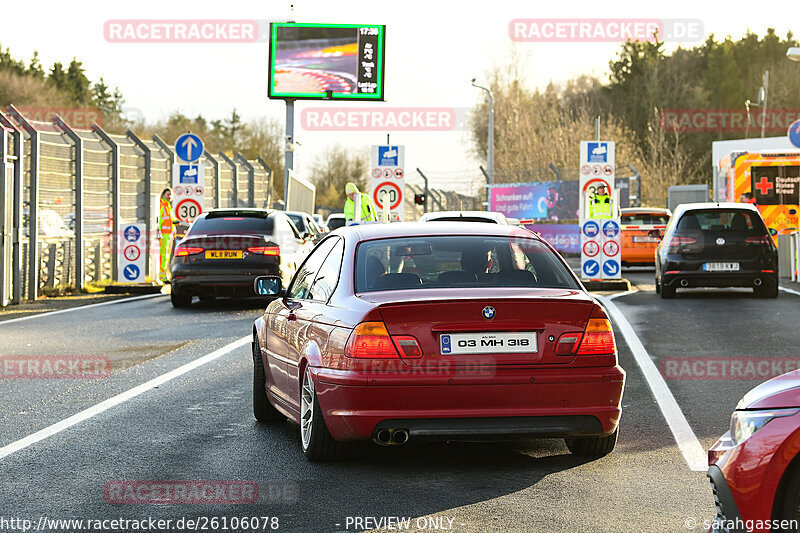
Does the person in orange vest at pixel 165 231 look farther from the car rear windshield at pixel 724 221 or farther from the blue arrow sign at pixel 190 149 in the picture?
the car rear windshield at pixel 724 221

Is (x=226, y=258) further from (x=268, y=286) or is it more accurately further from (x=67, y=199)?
(x=268, y=286)

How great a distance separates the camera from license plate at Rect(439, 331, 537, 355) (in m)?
6.88

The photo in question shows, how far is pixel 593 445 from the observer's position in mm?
7488

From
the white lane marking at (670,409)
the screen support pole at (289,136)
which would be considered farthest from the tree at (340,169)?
the white lane marking at (670,409)

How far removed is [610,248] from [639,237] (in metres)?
7.71

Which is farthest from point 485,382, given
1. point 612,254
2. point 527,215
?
point 527,215

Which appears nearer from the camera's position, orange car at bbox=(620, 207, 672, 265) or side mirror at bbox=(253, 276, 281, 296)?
side mirror at bbox=(253, 276, 281, 296)

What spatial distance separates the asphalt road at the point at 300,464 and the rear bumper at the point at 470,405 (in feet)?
0.87

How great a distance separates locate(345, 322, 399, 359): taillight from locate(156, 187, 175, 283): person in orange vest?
61.9 feet

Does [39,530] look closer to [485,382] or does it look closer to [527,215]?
[485,382]

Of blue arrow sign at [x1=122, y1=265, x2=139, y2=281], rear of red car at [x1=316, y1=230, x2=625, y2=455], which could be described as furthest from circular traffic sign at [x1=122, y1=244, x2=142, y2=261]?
rear of red car at [x1=316, y1=230, x2=625, y2=455]

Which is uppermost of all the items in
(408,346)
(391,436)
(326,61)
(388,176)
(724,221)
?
(326,61)

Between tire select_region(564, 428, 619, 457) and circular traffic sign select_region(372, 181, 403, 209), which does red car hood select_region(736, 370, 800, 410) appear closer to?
tire select_region(564, 428, 619, 457)

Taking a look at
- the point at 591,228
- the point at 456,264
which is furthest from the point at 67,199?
the point at 456,264
